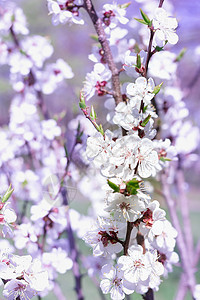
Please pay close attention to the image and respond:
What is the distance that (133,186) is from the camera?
1.70 ft

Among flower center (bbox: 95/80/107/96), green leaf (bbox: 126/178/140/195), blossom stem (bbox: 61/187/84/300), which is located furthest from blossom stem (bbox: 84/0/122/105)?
blossom stem (bbox: 61/187/84/300)

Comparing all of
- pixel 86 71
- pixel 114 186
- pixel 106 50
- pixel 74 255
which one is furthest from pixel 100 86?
pixel 86 71

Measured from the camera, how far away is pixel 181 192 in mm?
1350

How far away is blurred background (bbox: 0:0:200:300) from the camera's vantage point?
148cm

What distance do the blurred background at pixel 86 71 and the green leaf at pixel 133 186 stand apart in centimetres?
36

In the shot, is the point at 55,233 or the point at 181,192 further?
the point at 181,192

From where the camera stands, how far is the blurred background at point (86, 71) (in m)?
1.48

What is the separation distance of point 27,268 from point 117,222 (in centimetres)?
16

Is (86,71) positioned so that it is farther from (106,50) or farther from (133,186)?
(133,186)

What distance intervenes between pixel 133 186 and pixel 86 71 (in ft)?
3.72

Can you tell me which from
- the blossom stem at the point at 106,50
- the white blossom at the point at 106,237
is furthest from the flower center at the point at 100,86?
the white blossom at the point at 106,237

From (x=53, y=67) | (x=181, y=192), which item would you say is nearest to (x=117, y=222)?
(x=53, y=67)

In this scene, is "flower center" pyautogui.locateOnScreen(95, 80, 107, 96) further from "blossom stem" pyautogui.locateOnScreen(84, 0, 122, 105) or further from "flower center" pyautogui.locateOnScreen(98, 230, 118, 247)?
"flower center" pyautogui.locateOnScreen(98, 230, 118, 247)

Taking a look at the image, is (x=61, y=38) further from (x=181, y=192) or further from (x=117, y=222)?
(x=117, y=222)
